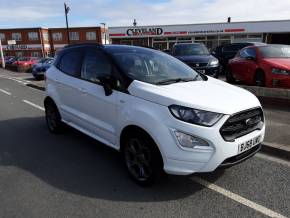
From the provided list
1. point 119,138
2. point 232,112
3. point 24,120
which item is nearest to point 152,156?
point 119,138

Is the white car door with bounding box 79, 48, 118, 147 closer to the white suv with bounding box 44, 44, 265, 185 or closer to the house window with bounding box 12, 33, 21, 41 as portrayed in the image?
the white suv with bounding box 44, 44, 265, 185

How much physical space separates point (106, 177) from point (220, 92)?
196 centimetres

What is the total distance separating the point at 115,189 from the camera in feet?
12.9

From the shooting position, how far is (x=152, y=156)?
3.65 metres

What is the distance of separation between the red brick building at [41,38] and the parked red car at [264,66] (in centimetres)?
5601

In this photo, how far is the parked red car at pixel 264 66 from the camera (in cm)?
849

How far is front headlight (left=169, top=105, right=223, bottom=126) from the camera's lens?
3383mm

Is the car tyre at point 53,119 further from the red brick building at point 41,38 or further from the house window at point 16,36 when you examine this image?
the house window at point 16,36

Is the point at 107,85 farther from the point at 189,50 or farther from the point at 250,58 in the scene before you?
the point at 189,50

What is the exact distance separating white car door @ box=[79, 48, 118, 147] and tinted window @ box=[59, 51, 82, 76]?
0.77ft

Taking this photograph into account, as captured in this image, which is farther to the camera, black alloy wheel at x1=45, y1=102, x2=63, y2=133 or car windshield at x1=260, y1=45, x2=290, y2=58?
car windshield at x1=260, y1=45, x2=290, y2=58

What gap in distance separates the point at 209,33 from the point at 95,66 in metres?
40.5

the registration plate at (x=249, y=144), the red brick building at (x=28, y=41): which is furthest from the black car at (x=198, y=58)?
the red brick building at (x=28, y=41)

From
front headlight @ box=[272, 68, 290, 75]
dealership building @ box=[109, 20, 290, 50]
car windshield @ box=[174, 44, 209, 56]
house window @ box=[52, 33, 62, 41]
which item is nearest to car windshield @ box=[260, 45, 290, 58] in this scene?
front headlight @ box=[272, 68, 290, 75]
